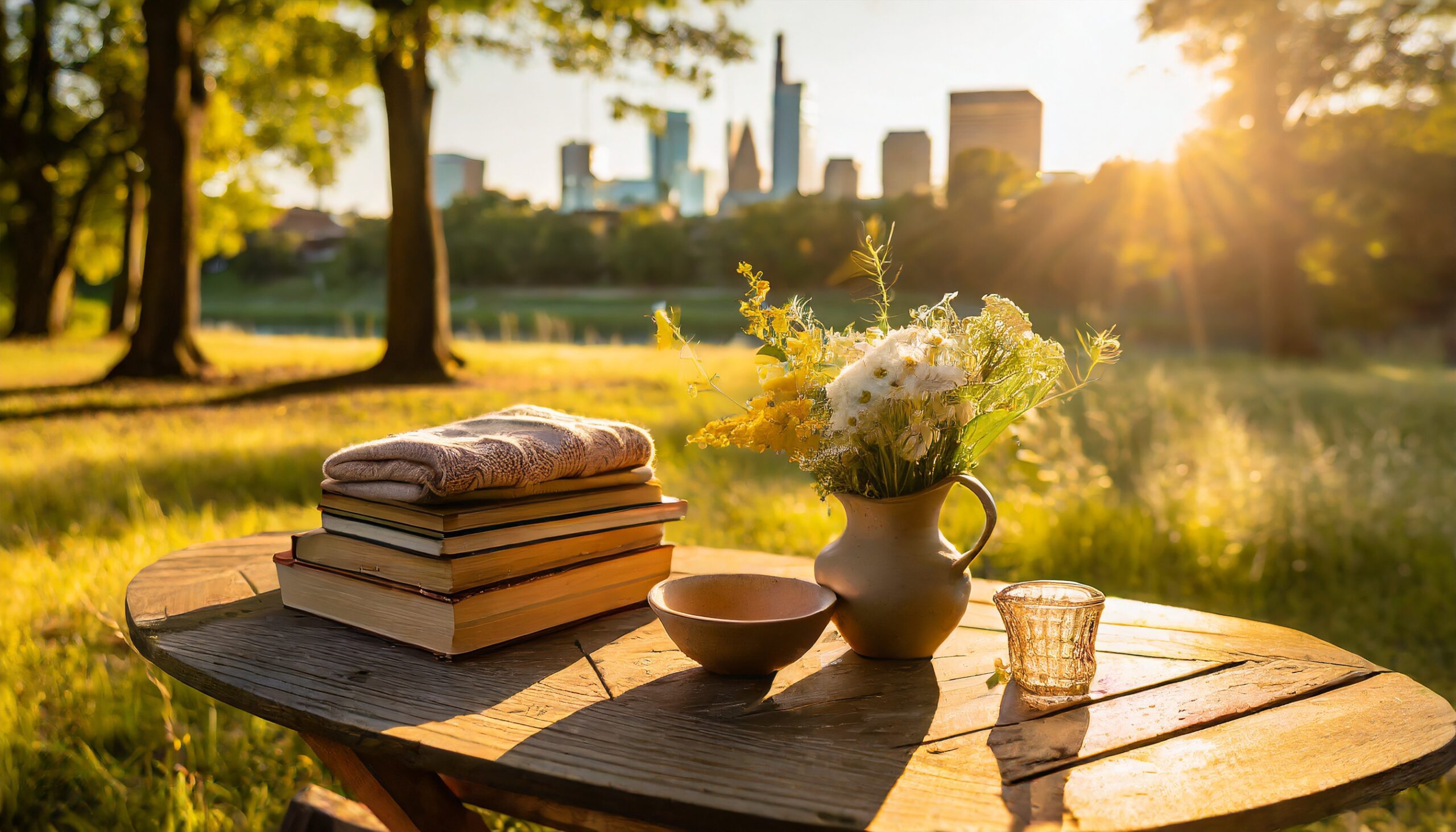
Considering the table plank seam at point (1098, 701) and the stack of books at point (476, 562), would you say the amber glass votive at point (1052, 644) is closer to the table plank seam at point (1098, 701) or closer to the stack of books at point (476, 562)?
the table plank seam at point (1098, 701)

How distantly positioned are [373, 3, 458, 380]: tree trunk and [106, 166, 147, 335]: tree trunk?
9.06 m

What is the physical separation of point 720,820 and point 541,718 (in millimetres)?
280

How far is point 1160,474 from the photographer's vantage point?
4195 mm

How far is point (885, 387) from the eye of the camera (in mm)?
1105

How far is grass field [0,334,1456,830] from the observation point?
7.34ft

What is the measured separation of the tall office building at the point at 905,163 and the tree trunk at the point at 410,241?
19.5ft

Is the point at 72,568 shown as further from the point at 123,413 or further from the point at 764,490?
the point at 123,413

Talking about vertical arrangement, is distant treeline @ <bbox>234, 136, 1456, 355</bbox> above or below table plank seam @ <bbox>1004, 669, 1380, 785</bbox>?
above

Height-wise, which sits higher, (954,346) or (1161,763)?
(954,346)

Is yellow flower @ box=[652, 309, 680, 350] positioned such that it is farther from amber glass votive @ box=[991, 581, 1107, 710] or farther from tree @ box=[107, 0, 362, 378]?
tree @ box=[107, 0, 362, 378]

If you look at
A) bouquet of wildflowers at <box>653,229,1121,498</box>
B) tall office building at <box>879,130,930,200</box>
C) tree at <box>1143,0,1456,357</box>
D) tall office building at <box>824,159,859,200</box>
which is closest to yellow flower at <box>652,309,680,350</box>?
bouquet of wildflowers at <box>653,229,1121,498</box>

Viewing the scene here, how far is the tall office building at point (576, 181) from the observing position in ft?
97.1

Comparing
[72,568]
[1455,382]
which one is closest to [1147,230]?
[1455,382]

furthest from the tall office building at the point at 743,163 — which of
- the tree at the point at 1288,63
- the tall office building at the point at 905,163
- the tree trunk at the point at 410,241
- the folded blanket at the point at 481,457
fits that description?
the folded blanket at the point at 481,457
